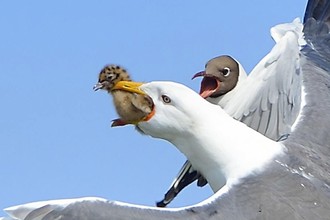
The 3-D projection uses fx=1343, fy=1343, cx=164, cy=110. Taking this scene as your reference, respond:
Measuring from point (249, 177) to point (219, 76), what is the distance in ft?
11.9

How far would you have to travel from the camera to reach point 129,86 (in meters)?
8.55

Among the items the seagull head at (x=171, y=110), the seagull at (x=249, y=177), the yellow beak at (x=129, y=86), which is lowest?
the seagull at (x=249, y=177)

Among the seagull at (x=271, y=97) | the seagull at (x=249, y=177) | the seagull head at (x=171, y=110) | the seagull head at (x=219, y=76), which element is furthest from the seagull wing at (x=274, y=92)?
the seagull head at (x=171, y=110)

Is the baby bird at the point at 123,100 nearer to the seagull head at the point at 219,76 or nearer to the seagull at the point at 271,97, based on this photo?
the seagull at the point at 271,97

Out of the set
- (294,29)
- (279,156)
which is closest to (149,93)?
(279,156)

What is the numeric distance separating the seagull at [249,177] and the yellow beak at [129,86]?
0.08ft

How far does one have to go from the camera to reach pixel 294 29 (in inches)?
422

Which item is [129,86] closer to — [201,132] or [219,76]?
[201,132]

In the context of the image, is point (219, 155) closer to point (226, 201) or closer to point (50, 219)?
point (226, 201)

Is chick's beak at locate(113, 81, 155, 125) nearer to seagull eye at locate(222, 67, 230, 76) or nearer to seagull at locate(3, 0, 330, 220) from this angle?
seagull at locate(3, 0, 330, 220)

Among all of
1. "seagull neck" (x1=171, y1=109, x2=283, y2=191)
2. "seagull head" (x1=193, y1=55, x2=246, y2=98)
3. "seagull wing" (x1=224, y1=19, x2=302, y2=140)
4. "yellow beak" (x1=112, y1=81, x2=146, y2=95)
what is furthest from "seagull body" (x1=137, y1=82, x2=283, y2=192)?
"seagull head" (x1=193, y1=55, x2=246, y2=98)

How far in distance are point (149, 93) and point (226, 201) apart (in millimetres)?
1248

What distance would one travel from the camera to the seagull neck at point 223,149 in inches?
316

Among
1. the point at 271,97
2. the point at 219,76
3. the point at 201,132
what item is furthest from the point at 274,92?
the point at 201,132
